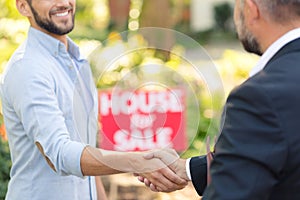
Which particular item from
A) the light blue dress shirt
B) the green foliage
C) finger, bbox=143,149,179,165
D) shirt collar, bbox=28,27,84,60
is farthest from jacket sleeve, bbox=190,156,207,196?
the green foliage

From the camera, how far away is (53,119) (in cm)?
274

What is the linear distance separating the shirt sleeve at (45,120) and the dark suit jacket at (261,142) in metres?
0.86

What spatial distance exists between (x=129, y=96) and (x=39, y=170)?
20.7 inches

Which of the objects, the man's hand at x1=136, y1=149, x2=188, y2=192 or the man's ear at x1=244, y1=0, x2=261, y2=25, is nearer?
the man's ear at x1=244, y1=0, x2=261, y2=25

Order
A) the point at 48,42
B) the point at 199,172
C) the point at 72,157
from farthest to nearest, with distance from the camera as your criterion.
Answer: the point at 48,42, the point at 199,172, the point at 72,157

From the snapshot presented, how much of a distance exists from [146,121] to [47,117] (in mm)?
401

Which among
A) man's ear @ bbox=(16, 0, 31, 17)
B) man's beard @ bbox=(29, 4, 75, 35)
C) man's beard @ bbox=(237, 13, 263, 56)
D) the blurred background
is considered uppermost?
man's beard @ bbox=(237, 13, 263, 56)


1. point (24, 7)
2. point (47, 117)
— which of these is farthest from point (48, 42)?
point (47, 117)

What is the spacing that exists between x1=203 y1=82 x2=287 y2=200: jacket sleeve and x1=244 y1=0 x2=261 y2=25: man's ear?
0.82ft

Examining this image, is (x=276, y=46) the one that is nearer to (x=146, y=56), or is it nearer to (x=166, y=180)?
(x=166, y=180)

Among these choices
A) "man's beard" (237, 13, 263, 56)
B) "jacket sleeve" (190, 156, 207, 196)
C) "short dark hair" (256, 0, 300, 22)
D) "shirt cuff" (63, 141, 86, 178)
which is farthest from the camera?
"jacket sleeve" (190, 156, 207, 196)

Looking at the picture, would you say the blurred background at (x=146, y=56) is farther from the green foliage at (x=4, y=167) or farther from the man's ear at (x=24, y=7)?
the man's ear at (x=24, y=7)

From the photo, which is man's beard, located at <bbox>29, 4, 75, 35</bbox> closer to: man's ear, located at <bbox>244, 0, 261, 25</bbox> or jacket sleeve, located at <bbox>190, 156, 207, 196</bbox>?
jacket sleeve, located at <bbox>190, 156, 207, 196</bbox>

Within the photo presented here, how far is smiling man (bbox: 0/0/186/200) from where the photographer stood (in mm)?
2725
